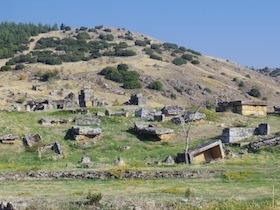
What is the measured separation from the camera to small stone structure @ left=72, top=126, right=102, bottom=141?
31.5 metres

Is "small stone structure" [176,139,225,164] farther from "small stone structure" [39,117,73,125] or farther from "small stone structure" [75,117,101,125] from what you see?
"small stone structure" [39,117,73,125]

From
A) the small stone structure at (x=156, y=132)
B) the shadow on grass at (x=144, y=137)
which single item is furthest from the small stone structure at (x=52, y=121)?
the small stone structure at (x=156, y=132)

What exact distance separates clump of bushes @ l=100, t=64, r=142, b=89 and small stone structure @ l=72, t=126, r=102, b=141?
4033 cm

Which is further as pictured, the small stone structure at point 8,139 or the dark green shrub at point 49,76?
the dark green shrub at point 49,76

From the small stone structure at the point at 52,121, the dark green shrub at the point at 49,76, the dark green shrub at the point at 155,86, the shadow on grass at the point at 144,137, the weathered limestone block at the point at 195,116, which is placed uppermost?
the dark green shrub at the point at 49,76

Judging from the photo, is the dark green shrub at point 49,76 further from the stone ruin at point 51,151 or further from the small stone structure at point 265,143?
the small stone structure at point 265,143

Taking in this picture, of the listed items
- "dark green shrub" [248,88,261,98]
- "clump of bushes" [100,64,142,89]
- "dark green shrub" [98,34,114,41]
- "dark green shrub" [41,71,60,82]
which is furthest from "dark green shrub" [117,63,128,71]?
"dark green shrub" [98,34,114,41]

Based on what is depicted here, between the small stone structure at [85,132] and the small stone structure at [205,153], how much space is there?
26.5 ft

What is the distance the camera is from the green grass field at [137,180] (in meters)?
13.0

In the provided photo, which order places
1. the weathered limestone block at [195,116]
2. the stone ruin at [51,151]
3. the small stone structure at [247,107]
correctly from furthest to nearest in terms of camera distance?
the small stone structure at [247,107] < the weathered limestone block at [195,116] < the stone ruin at [51,151]

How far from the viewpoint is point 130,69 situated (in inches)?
3280

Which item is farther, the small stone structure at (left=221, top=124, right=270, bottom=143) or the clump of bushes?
the clump of bushes

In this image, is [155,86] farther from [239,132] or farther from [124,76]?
[239,132]

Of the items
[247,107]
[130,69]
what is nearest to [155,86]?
[130,69]
